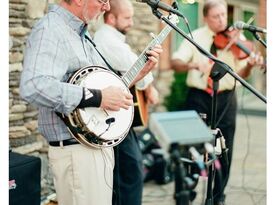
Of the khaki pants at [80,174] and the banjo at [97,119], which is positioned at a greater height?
the banjo at [97,119]

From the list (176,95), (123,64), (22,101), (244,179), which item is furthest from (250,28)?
(176,95)

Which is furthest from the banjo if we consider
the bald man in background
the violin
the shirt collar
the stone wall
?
the violin

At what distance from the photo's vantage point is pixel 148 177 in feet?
11.4

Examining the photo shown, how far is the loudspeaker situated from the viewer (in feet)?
6.30

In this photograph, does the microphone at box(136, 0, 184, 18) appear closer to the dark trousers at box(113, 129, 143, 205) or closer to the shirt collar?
the shirt collar

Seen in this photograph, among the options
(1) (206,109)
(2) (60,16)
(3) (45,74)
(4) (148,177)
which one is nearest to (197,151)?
(3) (45,74)

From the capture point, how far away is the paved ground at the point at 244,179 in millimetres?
3141

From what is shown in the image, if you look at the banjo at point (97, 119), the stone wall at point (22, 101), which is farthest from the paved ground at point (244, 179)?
the stone wall at point (22, 101)

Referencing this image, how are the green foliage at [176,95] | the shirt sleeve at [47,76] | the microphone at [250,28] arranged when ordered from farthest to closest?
the green foliage at [176,95]
the microphone at [250,28]
the shirt sleeve at [47,76]

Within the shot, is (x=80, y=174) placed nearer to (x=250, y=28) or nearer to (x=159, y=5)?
(x=159, y=5)

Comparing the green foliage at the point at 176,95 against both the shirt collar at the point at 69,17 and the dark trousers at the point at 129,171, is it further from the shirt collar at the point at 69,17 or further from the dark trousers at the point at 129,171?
the shirt collar at the point at 69,17

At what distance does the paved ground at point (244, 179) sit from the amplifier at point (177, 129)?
0.67 meters

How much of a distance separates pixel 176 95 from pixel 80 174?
3.63m

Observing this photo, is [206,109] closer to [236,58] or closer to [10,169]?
[236,58]
